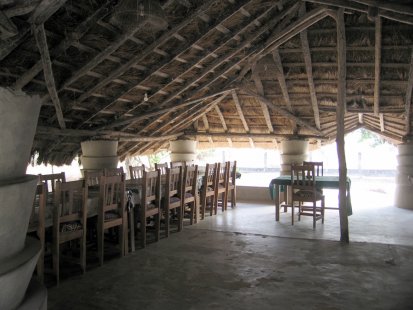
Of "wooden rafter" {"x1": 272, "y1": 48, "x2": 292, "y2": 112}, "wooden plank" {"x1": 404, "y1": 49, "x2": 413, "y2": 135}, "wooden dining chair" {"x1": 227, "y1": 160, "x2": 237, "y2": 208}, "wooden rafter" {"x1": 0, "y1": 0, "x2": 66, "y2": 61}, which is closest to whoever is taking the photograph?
"wooden rafter" {"x1": 0, "y1": 0, "x2": 66, "y2": 61}

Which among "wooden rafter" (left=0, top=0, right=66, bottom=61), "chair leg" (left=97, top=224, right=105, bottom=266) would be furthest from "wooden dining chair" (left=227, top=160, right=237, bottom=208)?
"wooden rafter" (left=0, top=0, right=66, bottom=61)

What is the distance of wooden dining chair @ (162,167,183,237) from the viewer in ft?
18.2

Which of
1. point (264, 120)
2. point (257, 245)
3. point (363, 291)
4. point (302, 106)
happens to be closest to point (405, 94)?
point (302, 106)

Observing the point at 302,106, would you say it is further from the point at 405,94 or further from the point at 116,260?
the point at 116,260

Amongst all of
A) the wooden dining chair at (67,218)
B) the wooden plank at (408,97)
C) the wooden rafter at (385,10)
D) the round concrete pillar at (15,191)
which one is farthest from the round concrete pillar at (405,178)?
the round concrete pillar at (15,191)

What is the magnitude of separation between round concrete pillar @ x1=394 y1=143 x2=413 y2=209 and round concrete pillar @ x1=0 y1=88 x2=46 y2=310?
8.27 metres

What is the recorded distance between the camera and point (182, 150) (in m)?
10.1

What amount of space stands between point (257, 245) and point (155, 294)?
6.68 ft

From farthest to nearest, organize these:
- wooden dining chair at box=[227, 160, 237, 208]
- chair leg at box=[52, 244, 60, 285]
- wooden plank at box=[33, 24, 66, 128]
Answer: wooden dining chair at box=[227, 160, 237, 208]
wooden plank at box=[33, 24, 66, 128]
chair leg at box=[52, 244, 60, 285]

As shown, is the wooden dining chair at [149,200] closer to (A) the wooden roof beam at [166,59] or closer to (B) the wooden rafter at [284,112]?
(A) the wooden roof beam at [166,59]

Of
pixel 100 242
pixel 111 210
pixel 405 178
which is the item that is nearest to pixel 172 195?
pixel 111 210

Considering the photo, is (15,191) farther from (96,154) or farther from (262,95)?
(262,95)

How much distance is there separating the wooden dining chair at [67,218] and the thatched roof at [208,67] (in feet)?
5.14

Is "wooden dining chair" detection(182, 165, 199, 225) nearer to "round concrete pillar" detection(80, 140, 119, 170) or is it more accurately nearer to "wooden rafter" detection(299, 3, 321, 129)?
"round concrete pillar" detection(80, 140, 119, 170)
